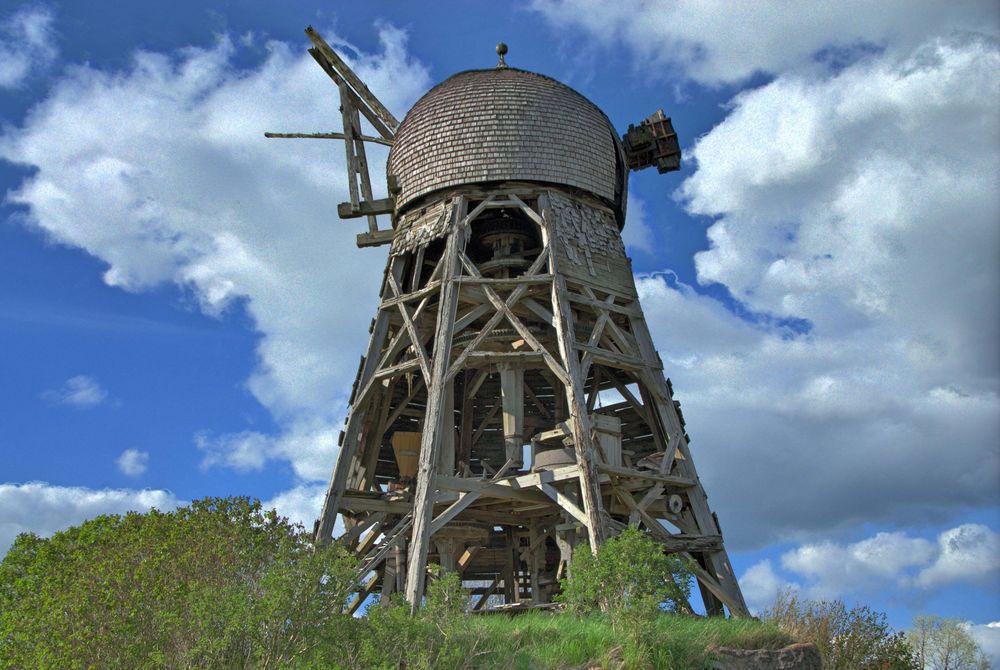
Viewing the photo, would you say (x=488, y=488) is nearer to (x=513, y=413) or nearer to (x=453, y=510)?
(x=453, y=510)

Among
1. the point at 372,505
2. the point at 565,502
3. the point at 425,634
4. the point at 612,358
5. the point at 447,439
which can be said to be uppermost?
the point at 612,358

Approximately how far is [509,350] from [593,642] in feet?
32.8

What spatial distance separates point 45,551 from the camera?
1777cm

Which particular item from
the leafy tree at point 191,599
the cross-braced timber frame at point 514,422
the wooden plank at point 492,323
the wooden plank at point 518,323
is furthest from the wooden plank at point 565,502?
the leafy tree at point 191,599

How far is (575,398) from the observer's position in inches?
788

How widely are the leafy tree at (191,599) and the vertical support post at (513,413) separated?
7.95m

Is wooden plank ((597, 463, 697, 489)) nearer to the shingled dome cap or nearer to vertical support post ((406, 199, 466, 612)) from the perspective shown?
vertical support post ((406, 199, 466, 612))

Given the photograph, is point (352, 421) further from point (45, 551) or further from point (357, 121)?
point (357, 121)

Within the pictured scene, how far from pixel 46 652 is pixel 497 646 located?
19.3 feet

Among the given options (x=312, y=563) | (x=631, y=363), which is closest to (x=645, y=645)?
(x=312, y=563)

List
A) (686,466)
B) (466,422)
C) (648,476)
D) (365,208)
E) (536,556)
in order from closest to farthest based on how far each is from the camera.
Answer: (648,476) → (686,466) → (536,556) → (365,208) → (466,422)

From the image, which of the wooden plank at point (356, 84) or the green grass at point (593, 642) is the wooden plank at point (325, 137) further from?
the green grass at point (593, 642)

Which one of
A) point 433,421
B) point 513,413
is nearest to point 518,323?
point 513,413

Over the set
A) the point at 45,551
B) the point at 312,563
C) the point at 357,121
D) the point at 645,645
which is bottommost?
the point at 645,645
